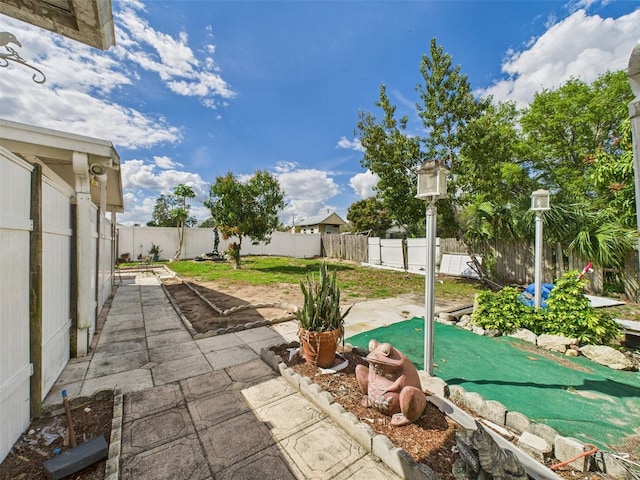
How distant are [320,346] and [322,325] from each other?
22 centimetres

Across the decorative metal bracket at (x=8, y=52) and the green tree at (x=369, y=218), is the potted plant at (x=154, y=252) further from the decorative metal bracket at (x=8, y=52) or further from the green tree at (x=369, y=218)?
the green tree at (x=369, y=218)

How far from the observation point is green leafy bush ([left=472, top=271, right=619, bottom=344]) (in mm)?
3648

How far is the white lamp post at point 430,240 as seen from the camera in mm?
2571

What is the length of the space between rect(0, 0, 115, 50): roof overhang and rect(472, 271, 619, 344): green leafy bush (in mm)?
5874

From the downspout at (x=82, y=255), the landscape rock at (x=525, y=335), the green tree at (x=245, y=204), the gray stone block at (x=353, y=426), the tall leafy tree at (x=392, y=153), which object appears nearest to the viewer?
the gray stone block at (x=353, y=426)

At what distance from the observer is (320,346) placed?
2.76 m

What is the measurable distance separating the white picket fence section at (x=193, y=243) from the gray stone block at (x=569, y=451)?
1426 centimetres

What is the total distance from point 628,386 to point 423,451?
2.90 metres

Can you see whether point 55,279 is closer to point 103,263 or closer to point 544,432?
point 103,263

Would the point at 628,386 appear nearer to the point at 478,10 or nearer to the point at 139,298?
the point at 478,10

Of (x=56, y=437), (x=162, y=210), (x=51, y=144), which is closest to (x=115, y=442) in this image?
(x=56, y=437)

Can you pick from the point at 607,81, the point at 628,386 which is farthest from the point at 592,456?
the point at 607,81

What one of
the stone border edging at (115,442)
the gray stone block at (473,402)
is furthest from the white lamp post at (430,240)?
the stone border edging at (115,442)

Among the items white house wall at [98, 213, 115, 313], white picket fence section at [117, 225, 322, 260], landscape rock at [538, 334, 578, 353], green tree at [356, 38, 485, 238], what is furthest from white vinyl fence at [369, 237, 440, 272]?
white house wall at [98, 213, 115, 313]
